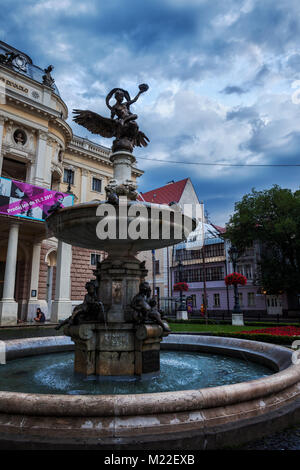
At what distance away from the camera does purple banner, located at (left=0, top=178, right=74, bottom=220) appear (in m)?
18.7

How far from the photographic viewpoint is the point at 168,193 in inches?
1999

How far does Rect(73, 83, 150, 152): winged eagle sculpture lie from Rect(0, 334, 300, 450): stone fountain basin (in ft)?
19.4

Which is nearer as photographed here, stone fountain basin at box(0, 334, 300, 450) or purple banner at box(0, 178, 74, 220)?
stone fountain basin at box(0, 334, 300, 450)

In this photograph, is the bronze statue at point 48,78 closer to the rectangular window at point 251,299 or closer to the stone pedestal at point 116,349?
the stone pedestal at point 116,349

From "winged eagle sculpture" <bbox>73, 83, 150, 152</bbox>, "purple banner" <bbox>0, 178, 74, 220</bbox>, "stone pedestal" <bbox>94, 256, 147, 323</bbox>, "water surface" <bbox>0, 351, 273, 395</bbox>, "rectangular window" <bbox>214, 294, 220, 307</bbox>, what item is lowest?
"water surface" <bbox>0, 351, 273, 395</bbox>

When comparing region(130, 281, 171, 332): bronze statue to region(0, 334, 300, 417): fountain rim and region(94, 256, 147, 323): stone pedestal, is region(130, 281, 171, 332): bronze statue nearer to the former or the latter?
region(94, 256, 147, 323): stone pedestal

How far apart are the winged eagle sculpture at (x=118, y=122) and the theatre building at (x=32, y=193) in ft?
40.4

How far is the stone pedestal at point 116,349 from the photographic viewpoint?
5.29m

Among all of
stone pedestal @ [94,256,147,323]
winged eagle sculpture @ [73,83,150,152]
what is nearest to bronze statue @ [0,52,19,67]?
winged eagle sculpture @ [73,83,150,152]

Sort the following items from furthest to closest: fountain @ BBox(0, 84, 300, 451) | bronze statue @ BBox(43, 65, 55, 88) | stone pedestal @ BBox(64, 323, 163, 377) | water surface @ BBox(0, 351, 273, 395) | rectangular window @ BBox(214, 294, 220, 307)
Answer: rectangular window @ BBox(214, 294, 220, 307)
bronze statue @ BBox(43, 65, 55, 88)
stone pedestal @ BBox(64, 323, 163, 377)
water surface @ BBox(0, 351, 273, 395)
fountain @ BBox(0, 84, 300, 451)

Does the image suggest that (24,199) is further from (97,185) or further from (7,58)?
(97,185)

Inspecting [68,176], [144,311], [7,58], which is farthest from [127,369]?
[7,58]
